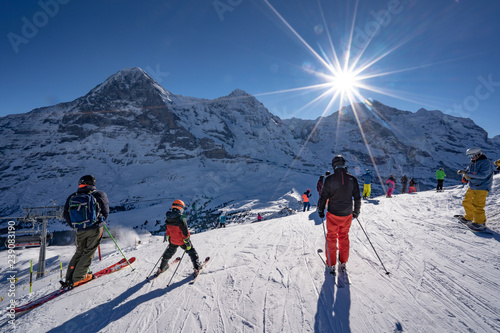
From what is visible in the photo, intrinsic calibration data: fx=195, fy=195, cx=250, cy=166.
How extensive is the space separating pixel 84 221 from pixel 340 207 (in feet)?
16.3

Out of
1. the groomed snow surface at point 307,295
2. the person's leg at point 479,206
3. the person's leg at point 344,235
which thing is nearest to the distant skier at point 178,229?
the groomed snow surface at point 307,295

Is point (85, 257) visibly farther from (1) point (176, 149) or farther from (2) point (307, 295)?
(1) point (176, 149)

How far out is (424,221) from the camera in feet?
20.3

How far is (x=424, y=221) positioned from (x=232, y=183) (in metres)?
67.2

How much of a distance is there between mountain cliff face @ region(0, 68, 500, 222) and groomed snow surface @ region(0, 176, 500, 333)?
149 feet

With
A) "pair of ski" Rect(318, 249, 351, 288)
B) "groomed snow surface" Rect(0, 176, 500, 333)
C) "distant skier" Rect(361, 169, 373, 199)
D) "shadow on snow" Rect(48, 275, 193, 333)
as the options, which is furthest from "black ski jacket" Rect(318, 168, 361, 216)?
"distant skier" Rect(361, 169, 373, 199)

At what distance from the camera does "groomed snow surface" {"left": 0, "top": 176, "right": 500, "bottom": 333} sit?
8.12 ft

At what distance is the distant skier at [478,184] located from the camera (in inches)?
187

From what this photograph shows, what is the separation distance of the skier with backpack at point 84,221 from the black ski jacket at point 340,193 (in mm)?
4358

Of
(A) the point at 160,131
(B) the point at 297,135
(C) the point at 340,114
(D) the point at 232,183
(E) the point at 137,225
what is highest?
(C) the point at 340,114

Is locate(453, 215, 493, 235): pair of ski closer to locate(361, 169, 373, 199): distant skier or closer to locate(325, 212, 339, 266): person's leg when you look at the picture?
locate(325, 212, 339, 266): person's leg

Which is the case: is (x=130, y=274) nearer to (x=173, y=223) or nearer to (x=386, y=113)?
(x=173, y=223)

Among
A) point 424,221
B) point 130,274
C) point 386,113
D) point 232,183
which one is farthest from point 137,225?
point 386,113

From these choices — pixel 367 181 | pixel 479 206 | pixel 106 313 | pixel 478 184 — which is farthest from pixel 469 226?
pixel 106 313
